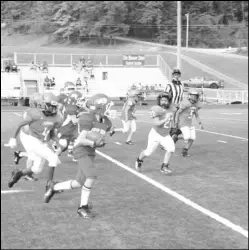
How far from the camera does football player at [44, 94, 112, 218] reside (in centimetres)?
570

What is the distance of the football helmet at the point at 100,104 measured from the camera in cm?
566

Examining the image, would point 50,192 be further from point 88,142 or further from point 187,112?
point 187,112

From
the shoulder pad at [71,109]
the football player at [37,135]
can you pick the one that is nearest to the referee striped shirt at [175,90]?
the football player at [37,135]

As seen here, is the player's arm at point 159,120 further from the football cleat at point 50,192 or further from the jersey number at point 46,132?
the football cleat at point 50,192

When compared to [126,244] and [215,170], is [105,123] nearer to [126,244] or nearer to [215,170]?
[126,244]

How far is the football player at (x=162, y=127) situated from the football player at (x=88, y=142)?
128 centimetres

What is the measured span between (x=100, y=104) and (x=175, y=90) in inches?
89.8

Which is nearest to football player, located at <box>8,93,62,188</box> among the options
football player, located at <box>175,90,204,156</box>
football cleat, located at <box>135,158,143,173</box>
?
football player, located at <box>175,90,204,156</box>

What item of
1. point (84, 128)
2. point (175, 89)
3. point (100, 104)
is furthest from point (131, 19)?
point (100, 104)

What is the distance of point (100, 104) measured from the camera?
5680 mm

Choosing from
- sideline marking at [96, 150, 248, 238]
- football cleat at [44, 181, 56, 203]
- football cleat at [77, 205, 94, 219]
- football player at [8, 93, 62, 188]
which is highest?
football player at [8, 93, 62, 188]

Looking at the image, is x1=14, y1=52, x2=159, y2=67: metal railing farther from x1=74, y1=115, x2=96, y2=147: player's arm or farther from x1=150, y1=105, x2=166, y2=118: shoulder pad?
x1=74, y1=115, x2=96, y2=147: player's arm

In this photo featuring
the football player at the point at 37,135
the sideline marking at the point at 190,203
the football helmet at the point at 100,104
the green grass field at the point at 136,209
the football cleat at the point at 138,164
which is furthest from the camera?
the football cleat at the point at 138,164

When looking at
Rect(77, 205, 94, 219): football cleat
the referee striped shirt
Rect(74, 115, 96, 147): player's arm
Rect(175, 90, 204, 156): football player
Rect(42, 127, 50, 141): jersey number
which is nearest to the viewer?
Rect(74, 115, 96, 147): player's arm
